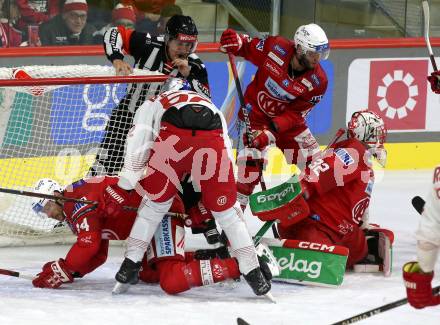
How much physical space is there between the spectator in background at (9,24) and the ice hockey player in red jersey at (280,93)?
5.22ft

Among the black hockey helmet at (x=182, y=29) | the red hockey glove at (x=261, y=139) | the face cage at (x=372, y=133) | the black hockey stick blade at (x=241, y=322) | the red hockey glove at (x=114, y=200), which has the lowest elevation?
the black hockey stick blade at (x=241, y=322)

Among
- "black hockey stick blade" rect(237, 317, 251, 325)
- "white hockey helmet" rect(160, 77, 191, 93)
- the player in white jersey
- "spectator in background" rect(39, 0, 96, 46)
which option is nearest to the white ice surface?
the player in white jersey

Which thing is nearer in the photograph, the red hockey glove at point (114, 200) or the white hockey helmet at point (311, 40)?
the red hockey glove at point (114, 200)

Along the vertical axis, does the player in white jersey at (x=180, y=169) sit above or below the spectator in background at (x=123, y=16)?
below

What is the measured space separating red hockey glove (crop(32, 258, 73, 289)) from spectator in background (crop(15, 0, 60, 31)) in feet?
8.85

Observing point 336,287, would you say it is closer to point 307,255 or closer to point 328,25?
point 307,255

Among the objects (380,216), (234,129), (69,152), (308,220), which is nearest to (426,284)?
(308,220)

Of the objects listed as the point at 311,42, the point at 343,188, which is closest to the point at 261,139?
the point at 311,42

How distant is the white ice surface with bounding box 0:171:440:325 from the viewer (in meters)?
5.09

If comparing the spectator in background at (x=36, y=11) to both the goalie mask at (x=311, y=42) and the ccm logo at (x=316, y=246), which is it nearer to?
the goalie mask at (x=311, y=42)

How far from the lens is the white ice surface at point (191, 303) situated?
16.7ft

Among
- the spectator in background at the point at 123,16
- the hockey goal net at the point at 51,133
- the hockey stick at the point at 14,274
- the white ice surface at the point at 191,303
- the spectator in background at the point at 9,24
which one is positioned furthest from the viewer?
the spectator in background at the point at 123,16

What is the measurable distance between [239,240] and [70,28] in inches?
122

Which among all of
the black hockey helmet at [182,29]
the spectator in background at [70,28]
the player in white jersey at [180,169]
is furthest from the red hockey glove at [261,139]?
the spectator in background at [70,28]
